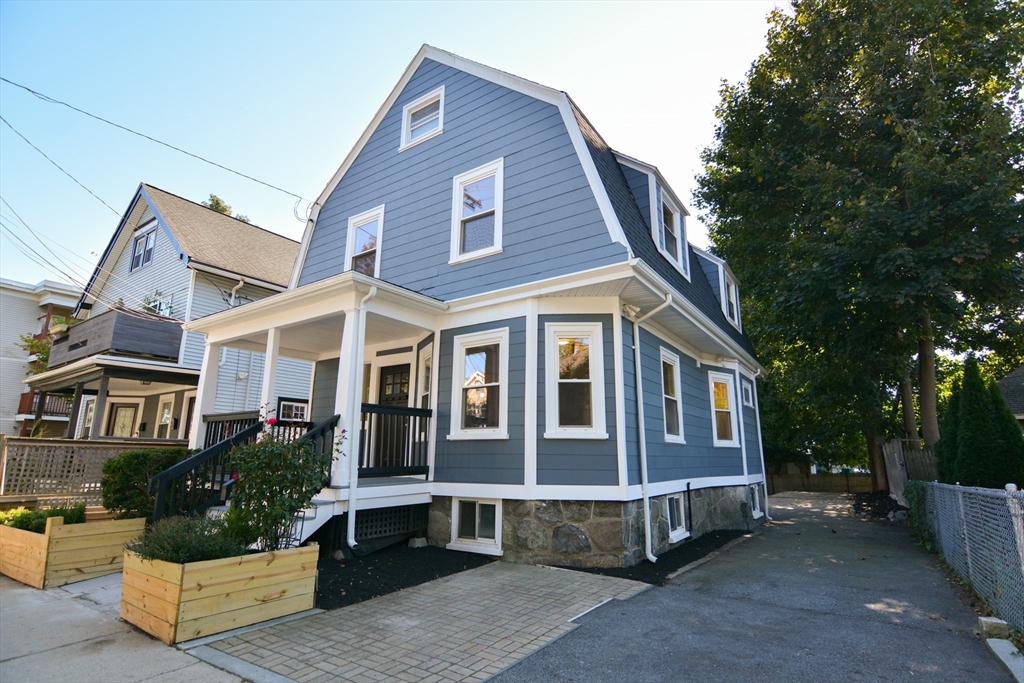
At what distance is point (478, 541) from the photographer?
7395mm

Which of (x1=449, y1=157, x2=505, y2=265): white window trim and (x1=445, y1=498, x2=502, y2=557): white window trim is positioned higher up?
(x1=449, y1=157, x2=505, y2=265): white window trim

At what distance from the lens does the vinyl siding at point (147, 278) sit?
1528cm

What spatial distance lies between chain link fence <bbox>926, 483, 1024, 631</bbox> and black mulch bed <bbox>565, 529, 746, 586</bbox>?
2.95 m

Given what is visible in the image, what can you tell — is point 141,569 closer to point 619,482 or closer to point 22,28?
point 619,482

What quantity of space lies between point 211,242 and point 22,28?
26.2 ft

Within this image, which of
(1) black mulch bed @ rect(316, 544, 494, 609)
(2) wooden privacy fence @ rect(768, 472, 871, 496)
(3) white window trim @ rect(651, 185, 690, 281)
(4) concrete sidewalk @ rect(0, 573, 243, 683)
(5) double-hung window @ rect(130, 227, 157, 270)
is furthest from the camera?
(2) wooden privacy fence @ rect(768, 472, 871, 496)

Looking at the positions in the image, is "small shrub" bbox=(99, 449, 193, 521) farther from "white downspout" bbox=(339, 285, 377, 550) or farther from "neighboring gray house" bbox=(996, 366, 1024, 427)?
"neighboring gray house" bbox=(996, 366, 1024, 427)

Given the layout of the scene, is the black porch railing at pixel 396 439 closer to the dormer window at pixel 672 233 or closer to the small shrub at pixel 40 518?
the small shrub at pixel 40 518

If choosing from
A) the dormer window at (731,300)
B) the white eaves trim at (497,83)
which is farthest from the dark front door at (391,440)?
the dormer window at (731,300)

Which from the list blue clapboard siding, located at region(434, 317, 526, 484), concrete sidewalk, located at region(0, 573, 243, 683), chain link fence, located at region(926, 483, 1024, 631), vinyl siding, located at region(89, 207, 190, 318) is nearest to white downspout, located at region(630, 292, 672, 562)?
blue clapboard siding, located at region(434, 317, 526, 484)

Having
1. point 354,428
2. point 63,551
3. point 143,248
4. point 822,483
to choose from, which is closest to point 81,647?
point 63,551

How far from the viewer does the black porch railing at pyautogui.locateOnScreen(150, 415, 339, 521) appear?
6.04m

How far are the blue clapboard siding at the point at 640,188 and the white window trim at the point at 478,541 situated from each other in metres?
5.12

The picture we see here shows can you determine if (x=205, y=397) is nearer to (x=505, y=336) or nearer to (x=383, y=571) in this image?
(x=383, y=571)
